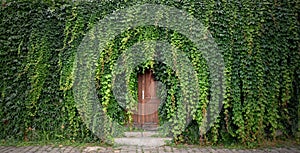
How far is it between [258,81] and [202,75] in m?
1.10

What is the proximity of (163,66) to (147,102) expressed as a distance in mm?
912

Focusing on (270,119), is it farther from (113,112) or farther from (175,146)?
(113,112)

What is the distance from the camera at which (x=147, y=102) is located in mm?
5043

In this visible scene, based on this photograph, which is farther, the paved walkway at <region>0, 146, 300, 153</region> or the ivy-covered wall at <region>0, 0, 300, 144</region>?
the ivy-covered wall at <region>0, 0, 300, 144</region>

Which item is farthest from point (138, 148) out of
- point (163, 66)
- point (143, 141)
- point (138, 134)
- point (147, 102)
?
point (163, 66)

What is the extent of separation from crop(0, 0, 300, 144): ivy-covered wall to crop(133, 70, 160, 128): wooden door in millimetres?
271

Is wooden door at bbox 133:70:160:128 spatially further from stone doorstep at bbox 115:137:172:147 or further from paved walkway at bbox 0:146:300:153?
paved walkway at bbox 0:146:300:153

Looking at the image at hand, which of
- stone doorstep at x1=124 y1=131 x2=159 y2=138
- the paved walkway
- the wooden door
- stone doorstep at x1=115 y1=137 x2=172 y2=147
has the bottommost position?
the paved walkway

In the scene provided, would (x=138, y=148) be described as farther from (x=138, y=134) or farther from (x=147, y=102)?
(x=147, y=102)

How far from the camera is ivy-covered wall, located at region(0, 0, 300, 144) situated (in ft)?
14.8

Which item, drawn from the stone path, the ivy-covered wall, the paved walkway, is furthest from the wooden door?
the paved walkway

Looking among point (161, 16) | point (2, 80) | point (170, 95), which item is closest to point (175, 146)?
point (170, 95)

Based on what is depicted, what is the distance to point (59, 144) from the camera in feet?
15.0

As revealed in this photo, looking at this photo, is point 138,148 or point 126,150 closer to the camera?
point 126,150
